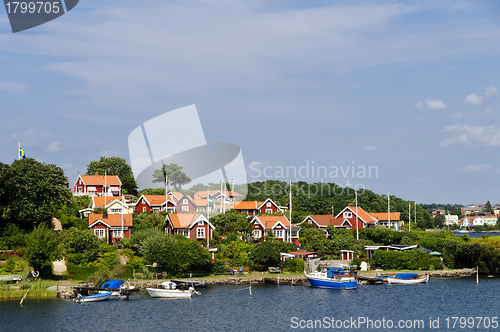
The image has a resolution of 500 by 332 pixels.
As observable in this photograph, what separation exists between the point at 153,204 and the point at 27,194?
1075 inches

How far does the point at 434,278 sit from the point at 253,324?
36.8 metres

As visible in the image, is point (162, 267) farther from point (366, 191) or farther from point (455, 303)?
point (366, 191)

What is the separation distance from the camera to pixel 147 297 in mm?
56406

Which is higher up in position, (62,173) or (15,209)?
(62,173)

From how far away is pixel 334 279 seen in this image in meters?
65.3

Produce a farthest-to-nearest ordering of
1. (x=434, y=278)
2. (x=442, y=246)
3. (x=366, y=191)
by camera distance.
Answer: (x=366, y=191) < (x=442, y=246) < (x=434, y=278)

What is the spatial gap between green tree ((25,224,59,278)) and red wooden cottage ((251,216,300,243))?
119 feet

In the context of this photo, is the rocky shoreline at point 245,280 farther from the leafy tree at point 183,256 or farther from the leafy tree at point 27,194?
the leafy tree at point 27,194

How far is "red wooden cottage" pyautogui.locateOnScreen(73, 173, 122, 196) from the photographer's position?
10306 cm

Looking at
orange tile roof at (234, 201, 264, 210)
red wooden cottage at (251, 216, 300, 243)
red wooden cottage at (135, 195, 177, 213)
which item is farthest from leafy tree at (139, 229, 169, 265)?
orange tile roof at (234, 201, 264, 210)

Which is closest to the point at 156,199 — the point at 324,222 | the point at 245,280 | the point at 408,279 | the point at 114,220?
the point at 114,220

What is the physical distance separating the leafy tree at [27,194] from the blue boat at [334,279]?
121ft

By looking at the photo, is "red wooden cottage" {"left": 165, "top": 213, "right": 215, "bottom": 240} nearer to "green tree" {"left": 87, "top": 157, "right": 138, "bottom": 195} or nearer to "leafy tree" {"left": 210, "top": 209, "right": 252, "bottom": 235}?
"leafy tree" {"left": 210, "top": 209, "right": 252, "bottom": 235}

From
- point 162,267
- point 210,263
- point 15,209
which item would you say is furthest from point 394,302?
point 15,209
